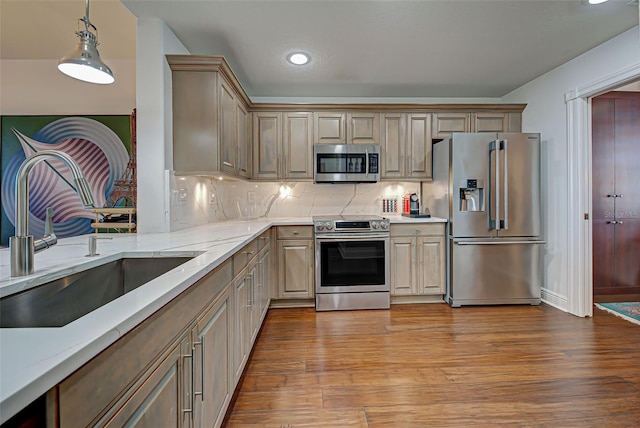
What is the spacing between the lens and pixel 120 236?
2.08 meters

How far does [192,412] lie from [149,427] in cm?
31

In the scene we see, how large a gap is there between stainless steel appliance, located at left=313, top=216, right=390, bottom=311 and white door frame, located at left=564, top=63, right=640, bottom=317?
5.80ft

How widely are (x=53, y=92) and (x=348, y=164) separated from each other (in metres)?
3.38

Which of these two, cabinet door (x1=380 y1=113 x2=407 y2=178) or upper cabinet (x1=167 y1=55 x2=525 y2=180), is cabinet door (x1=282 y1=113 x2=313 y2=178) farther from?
cabinet door (x1=380 y1=113 x2=407 y2=178)

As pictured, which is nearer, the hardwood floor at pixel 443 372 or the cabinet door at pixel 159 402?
the cabinet door at pixel 159 402

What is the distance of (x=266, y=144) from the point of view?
365 cm

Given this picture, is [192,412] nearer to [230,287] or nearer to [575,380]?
[230,287]

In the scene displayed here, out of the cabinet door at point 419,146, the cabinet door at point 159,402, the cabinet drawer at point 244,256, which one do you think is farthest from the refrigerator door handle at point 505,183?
the cabinet door at point 159,402

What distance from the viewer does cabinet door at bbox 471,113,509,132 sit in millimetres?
3745

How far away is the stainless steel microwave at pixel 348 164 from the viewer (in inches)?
143

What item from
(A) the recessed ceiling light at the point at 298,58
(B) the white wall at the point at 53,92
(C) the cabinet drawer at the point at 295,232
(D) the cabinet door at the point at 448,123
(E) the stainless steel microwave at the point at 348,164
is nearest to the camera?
(A) the recessed ceiling light at the point at 298,58

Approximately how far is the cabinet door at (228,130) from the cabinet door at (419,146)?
2.03 metres

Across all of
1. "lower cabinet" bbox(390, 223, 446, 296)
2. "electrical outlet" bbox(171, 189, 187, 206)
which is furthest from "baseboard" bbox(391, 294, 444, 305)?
"electrical outlet" bbox(171, 189, 187, 206)

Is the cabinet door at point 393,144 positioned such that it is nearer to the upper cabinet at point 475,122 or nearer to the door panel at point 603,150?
the upper cabinet at point 475,122
